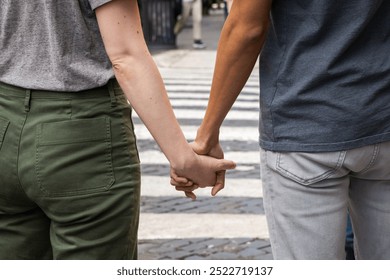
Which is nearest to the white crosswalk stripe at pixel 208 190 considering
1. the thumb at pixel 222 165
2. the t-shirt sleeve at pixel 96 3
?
the thumb at pixel 222 165

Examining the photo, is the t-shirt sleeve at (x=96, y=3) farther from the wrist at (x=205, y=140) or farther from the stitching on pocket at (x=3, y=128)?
the wrist at (x=205, y=140)

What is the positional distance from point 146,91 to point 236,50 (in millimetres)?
266

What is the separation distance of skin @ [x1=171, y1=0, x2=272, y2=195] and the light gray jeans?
189 mm

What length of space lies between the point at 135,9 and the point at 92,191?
50 centimetres

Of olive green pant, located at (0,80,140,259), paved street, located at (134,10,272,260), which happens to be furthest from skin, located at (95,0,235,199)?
paved street, located at (134,10,272,260)

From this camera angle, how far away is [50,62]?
2523 millimetres

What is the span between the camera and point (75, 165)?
2518 mm

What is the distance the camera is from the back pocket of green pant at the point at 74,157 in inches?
98.6

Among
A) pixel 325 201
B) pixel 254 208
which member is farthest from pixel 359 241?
pixel 254 208

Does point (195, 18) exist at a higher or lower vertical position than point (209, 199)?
lower

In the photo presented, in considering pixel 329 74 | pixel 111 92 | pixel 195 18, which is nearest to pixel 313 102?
pixel 329 74

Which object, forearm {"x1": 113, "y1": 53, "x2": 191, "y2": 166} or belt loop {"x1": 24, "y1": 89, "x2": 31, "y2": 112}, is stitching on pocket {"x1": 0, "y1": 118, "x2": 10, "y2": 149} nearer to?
belt loop {"x1": 24, "y1": 89, "x2": 31, "y2": 112}

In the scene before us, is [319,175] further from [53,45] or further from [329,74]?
[53,45]
